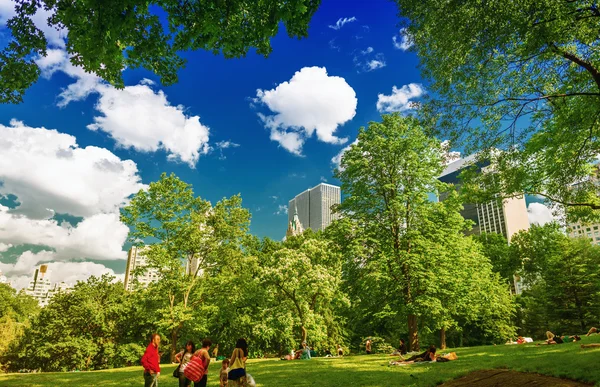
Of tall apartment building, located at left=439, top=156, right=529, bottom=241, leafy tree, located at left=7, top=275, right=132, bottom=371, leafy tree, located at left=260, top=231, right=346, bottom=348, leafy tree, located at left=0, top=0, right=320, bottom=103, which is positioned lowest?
leafy tree, located at left=7, top=275, right=132, bottom=371

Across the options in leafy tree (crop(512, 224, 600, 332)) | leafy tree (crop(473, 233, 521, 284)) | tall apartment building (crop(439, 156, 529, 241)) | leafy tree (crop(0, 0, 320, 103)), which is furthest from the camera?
tall apartment building (crop(439, 156, 529, 241))

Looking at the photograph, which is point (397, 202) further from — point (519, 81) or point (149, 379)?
point (149, 379)

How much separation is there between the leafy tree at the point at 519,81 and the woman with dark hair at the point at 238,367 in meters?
11.5

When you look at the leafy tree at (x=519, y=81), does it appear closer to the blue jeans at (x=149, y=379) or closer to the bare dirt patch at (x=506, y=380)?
the bare dirt patch at (x=506, y=380)

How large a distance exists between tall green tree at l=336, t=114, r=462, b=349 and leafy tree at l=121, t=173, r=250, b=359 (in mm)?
13991

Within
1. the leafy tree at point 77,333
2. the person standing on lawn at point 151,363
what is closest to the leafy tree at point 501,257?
the leafy tree at point 77,333

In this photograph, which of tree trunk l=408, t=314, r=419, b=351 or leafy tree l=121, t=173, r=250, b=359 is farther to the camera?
leafy tree l=121, t=173, r=250, b=359

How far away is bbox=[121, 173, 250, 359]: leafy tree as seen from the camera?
33250mm

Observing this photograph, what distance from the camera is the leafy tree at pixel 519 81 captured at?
1118 cm

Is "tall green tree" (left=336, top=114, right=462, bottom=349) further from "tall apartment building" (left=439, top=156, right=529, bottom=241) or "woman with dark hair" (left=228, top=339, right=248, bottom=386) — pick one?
"tall apartment building" (left=439, top=156, right=529, bottom=241)

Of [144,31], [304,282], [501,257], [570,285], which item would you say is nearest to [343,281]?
[304,282]

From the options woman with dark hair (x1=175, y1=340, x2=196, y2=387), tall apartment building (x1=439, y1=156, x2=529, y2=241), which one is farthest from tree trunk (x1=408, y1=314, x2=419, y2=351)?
tall apartment building (x1=439, y1=156, x2=529, y2=241)

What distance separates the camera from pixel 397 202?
24.4 meters

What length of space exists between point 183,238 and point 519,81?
1140 inches
